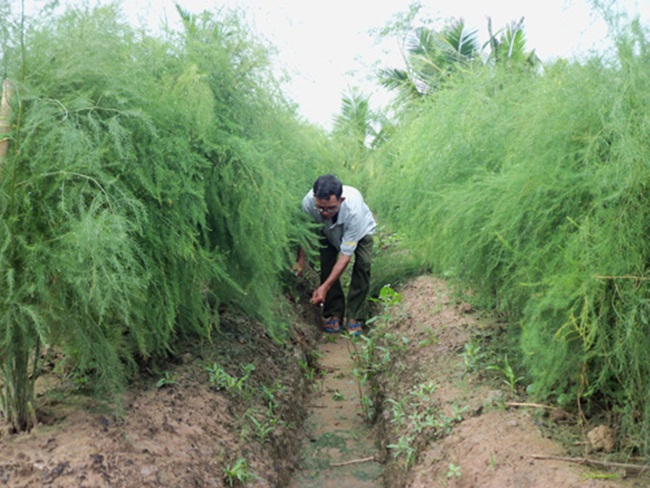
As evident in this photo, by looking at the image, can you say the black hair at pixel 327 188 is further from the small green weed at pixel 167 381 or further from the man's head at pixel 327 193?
the small green weed at pixel 167 381

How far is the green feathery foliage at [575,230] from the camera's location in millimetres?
3012

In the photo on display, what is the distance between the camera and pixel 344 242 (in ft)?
21.6

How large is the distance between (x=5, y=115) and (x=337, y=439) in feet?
10.6

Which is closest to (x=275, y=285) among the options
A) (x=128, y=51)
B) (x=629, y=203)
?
(x=128, y=51)

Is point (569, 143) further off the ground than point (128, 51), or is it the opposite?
point (128, 51)

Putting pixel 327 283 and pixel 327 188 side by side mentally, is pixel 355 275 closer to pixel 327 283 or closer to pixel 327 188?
pixel 327 283

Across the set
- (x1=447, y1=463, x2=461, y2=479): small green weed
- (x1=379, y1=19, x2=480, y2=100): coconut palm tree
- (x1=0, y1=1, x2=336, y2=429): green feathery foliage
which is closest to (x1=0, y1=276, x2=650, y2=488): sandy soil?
(x1=447, y1=463, x2=461, y2=479): small green weed

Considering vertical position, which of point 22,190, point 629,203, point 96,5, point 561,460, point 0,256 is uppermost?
point 96,5

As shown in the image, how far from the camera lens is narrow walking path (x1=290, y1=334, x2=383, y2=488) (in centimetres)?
429

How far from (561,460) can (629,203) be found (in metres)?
1.30

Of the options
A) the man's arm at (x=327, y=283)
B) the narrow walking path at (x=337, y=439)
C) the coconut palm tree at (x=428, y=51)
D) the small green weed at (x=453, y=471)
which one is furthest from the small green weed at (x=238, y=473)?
the coconut palm tree at (x=428, y=51)

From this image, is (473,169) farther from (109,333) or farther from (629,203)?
(109,333)

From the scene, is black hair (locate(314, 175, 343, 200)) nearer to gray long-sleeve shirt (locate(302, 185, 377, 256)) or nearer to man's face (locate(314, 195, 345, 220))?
man's face (locate(314, 195, 345, 220))

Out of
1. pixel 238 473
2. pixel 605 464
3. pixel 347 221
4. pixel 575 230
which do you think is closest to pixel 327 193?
pixel 347 221
